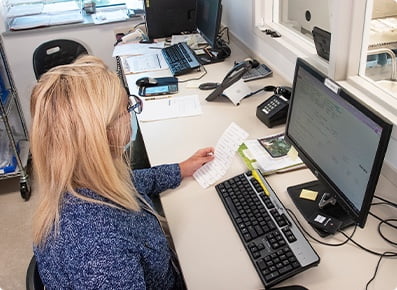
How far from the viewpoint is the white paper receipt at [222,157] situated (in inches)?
56.8

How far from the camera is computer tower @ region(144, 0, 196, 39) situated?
2.80 metres

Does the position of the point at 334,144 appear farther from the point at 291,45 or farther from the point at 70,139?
the point at 291,45

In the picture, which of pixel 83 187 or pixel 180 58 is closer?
pixel 83 187

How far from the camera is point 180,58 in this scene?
8.05 feet

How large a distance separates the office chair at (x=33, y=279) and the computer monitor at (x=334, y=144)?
2.45 feet

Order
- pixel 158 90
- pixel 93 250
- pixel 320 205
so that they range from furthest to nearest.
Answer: pixel 158 90, pixel 320 205, pixel 93 250

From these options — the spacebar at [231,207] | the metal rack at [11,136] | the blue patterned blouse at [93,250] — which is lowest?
the metal rack at [11,136]

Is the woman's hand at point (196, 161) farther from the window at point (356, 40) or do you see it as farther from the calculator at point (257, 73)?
the calculator at point (257, 73)

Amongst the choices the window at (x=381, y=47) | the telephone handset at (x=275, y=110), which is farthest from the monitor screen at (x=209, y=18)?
the window at (x=381, y=47)

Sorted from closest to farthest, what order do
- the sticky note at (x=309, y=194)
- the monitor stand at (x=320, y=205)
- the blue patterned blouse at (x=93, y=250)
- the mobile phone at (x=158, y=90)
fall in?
the blue patterned blouse at (x=93, y=250) < the monitor stand at (x=320, y=205) < the sticky note at (x=309, y=194) < the mobile phone at (x=158, y=90)

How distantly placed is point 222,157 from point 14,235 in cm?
154

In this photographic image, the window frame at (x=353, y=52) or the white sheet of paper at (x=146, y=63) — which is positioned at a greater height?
the window frame at (x=353, y=52)

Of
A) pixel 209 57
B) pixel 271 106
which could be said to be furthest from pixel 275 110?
pixel 209 57

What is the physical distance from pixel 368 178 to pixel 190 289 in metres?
0.50
